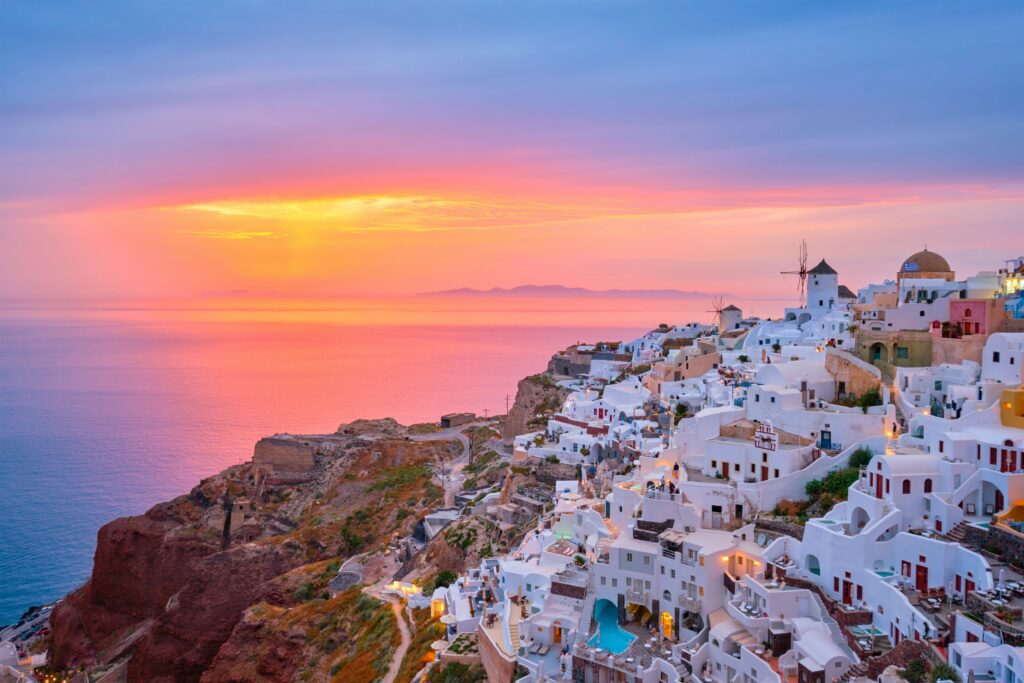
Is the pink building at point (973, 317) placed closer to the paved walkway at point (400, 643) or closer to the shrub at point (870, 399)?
the shrub at point (870, 399)

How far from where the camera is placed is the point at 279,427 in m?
109

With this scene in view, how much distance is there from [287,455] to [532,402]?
18.8 m

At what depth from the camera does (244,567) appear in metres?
46.0

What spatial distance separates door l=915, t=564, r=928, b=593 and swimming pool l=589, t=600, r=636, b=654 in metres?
7.49

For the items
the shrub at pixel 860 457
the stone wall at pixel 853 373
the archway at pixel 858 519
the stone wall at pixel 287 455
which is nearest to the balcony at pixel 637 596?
the archway at pixel 858 519

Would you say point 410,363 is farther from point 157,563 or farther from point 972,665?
point 972,665

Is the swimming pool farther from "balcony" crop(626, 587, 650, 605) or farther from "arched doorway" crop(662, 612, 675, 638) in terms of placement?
"arched doorway" crop(662, 612, 675, 638)

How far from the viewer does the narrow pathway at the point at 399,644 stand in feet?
94.0

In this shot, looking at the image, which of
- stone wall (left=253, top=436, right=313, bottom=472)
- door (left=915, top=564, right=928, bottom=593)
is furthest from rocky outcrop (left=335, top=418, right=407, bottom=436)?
door (left=915, top=564, right=928, bottom=593)

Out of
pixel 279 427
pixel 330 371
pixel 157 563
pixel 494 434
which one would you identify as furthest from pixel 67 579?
pixel 330 371

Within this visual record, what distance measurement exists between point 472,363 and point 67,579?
428ft

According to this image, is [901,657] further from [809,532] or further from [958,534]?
[809,532]

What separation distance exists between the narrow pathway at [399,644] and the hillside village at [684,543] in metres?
Result: 0.11

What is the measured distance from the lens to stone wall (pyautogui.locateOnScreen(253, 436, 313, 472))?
59031mm
